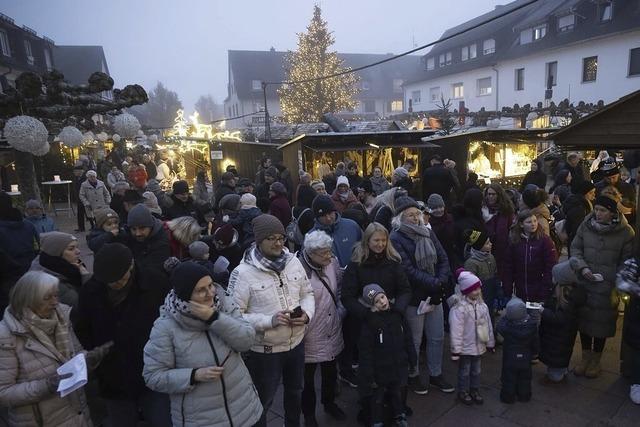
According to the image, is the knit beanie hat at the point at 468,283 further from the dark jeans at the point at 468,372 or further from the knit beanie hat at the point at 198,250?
the knit beanie hat at the point at 198,250

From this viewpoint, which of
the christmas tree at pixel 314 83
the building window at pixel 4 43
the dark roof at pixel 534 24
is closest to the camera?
the dark roof at pixel 534 24

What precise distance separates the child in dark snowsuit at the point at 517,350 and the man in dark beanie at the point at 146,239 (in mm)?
3412

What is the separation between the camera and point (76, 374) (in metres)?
2.63

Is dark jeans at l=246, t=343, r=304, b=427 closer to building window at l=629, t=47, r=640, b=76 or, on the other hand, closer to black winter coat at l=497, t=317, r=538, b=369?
black winter coat at l=497, t=317, r=538, b=369

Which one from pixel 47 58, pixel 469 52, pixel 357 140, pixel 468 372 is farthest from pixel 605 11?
pixel 47 58

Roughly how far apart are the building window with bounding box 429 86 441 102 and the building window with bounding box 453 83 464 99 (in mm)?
2094

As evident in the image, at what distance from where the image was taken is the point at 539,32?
3166cm

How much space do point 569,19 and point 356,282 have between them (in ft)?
110

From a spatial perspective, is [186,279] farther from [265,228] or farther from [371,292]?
[371,292]

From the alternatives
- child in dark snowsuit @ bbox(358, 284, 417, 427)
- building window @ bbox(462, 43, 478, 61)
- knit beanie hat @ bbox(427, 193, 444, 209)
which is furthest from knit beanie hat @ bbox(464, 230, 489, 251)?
building window @ bbox(462, 43, 478, 61)

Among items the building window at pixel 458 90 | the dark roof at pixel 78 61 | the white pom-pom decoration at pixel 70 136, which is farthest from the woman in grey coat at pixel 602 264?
the dark roof at pixel 78 61

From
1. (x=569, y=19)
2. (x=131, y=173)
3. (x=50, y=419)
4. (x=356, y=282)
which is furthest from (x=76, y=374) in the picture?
(x=569, y=19)

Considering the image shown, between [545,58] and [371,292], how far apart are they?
1322 inches

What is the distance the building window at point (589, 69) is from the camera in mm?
27547
